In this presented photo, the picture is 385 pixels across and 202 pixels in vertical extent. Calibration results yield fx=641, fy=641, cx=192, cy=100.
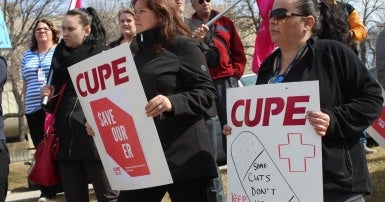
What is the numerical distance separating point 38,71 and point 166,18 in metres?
3.94

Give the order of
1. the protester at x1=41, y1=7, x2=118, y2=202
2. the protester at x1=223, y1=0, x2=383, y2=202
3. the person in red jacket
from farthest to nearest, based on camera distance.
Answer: the person in red jacket < the protester at x1=41, y1=7, x2=118, y2=202 < the protester at x1=223, y1=0, x2=383, y2=202

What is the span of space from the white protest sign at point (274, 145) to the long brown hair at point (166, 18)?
1.97ft

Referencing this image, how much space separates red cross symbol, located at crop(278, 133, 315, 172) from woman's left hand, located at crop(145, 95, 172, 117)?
0.68 m

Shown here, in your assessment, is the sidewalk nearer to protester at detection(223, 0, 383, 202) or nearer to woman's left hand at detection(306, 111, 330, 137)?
protester at detection(223, 0, 383, 202)

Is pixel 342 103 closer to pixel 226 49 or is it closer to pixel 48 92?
pixel 48 92

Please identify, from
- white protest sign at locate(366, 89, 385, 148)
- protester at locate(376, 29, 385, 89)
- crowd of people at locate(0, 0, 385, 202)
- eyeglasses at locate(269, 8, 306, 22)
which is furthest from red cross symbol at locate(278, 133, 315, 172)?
white protest sign at locate(366, 89, 385, 148)

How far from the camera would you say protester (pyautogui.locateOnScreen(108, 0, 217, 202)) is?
140 inches

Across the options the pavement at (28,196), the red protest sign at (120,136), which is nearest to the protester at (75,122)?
the red protest sign at (120,136)

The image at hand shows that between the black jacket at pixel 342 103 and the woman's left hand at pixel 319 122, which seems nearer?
the woman's left hand at pixel 319 122

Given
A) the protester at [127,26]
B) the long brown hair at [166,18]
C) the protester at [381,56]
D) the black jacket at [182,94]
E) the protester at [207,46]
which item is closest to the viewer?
the black jacket at [182,94]

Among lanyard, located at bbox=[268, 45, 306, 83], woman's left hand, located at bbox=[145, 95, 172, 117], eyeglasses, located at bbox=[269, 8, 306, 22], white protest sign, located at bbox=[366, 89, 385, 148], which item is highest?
eyeglasses, located at bbox=[269, 8, 306, 22]

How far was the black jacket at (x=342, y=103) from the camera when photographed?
3.00 metres

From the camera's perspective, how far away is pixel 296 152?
2.94 m

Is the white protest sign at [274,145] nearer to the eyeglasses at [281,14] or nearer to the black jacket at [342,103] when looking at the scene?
the black jacket at [342,103]
